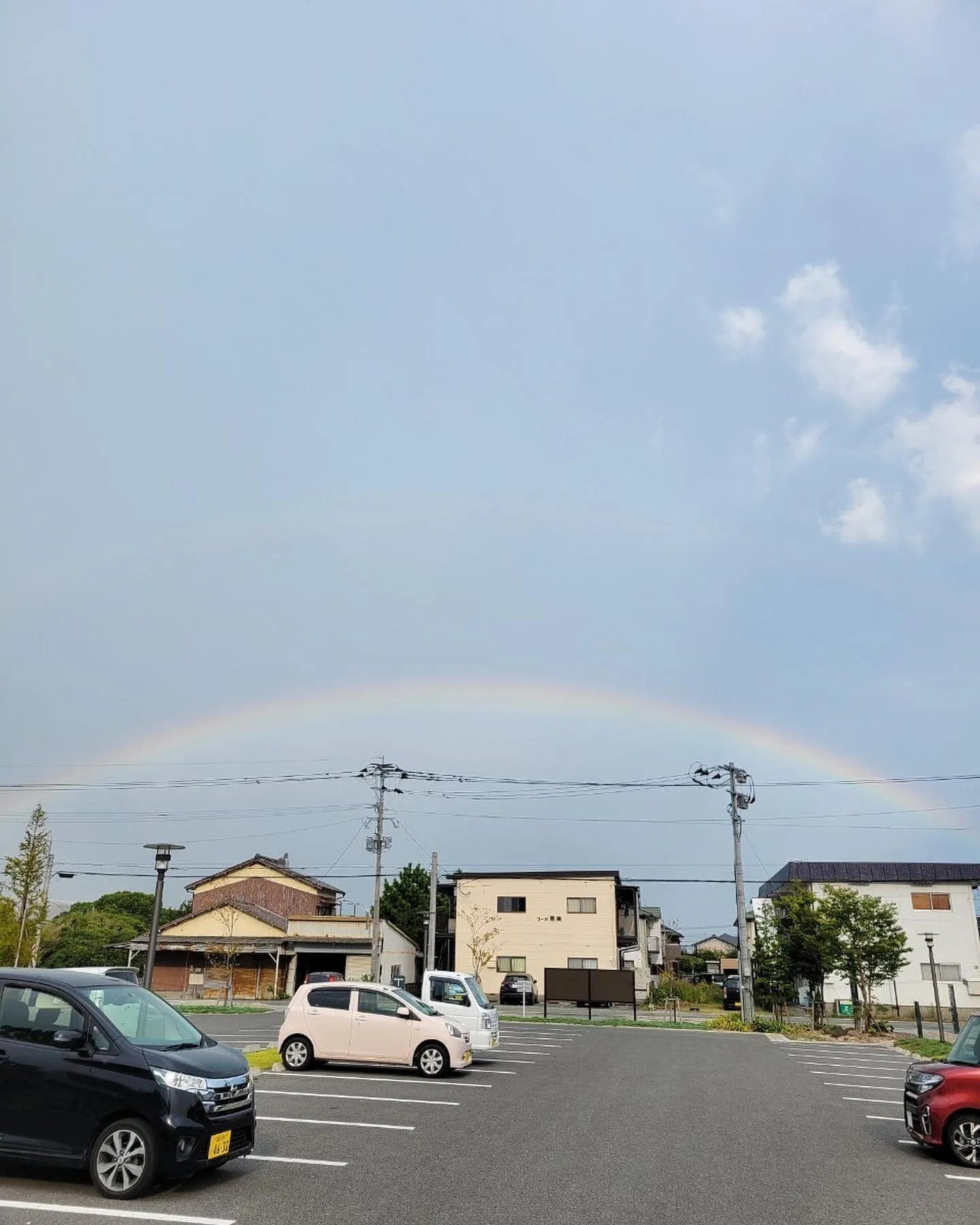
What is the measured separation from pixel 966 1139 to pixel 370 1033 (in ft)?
30.3

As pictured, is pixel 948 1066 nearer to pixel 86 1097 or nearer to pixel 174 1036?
pixel 174 1036

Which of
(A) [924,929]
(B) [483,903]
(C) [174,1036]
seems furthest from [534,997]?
(C) [174,1036]

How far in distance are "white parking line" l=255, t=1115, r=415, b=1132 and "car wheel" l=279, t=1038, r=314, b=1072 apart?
4.62 m

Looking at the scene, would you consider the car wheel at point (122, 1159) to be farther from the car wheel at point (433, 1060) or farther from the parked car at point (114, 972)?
the car wheel at point (433, 1060)

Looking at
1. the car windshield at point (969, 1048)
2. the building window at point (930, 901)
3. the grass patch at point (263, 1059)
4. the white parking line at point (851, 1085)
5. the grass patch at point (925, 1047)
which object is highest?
the building window at point (930, 901)

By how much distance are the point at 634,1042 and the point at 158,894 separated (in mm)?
15192

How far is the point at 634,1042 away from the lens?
81.6 feet

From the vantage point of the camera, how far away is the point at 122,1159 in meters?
6.82

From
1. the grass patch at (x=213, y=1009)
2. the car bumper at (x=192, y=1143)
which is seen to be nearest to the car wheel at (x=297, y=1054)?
the car bumper at (x=192, y=1143)

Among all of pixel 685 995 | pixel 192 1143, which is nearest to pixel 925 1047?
pixel 192 1143

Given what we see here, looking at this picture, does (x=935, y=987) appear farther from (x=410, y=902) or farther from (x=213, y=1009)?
(x=410, y=902)

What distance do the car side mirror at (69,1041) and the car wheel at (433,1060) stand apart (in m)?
8.84

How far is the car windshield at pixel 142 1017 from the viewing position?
290 inches

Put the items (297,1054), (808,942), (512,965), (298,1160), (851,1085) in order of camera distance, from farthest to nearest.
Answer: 1. (512,965)
2. (808,942)
3. (851,1085)
4. (297,1054)
5. (298,1160)
